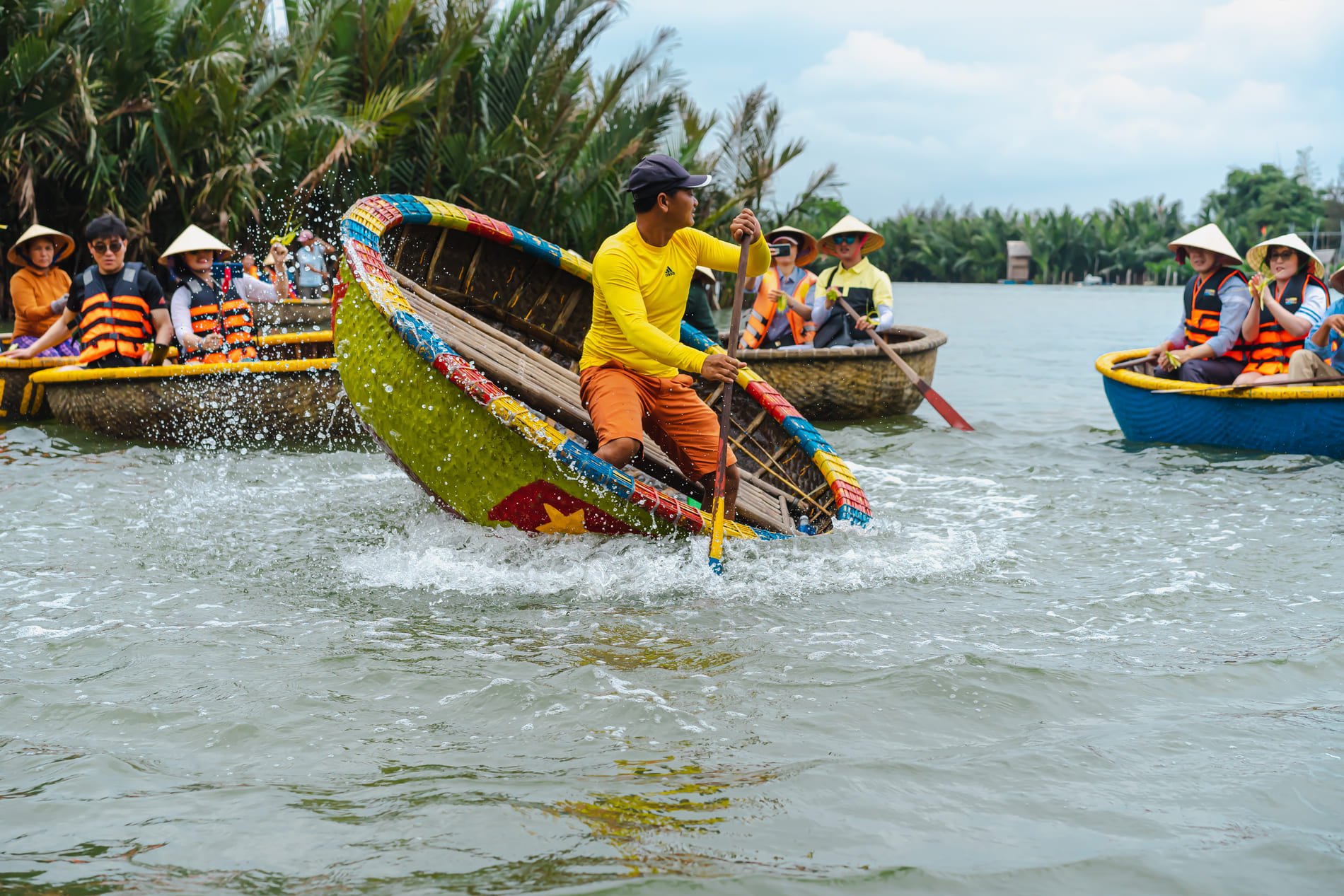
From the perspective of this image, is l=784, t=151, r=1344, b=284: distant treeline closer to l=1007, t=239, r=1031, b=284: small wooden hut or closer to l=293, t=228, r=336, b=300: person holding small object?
l=1007, t=239, r=1031, b=284: small wooden hut

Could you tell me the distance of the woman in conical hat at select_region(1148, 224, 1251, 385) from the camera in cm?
758

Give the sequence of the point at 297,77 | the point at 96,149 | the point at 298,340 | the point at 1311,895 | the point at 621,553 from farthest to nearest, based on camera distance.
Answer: the point at 297,77 < the point at 96,149 < the point at 298,340 < the point at 621,553 < the point at 1311,895

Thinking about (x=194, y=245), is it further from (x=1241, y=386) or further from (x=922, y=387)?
(x=1241, y=386)

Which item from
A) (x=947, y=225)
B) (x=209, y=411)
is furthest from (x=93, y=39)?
(x=947, y=225)

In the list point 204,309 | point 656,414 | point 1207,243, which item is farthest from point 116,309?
point 1207,243

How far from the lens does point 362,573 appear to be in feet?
15.6

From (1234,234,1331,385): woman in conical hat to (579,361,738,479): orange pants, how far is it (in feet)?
13.5

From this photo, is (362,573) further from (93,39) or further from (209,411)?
(93,39)

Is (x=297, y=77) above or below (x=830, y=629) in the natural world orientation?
above

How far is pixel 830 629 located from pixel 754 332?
604 cm

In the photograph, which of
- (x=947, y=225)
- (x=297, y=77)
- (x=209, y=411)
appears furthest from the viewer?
(x=947, y=225)

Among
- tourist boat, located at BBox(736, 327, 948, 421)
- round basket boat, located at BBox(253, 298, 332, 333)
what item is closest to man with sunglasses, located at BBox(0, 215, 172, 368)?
tourist boat, located at BBox(736, 327, 948, 421)

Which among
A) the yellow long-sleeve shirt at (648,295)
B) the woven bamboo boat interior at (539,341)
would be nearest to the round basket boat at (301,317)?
the woven bamboo boat interior at (539,341)

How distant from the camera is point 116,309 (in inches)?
310
